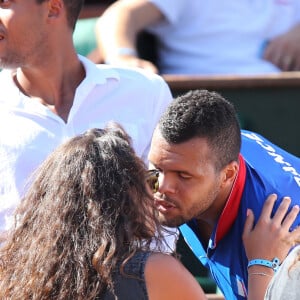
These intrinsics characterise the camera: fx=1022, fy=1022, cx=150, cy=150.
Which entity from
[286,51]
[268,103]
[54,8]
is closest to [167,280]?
[54,8]

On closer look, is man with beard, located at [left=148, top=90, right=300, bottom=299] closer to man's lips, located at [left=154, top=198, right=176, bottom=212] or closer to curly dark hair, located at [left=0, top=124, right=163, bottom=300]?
man's lips, located at [left=154, top=198, right=176, bottom=212]

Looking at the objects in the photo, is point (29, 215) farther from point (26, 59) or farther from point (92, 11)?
point (92, 11)

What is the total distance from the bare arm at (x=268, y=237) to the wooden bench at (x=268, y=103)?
1.47 m

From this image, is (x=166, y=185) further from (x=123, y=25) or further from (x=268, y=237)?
(x=123, y=25)

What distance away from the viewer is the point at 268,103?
427 centimetres

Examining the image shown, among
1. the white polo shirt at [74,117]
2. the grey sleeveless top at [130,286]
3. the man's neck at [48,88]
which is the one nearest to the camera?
the grey sleeveless top at [130,286]

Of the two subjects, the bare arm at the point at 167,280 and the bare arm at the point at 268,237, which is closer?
the bare arm at the point at 167,280

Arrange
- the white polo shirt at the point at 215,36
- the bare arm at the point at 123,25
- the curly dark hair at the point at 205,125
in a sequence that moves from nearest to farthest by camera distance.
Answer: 1. the curly dark hair at the point at 205,125
2. the bare arm at the point at 123,25
3. the white polo shirt at the point at 215,36

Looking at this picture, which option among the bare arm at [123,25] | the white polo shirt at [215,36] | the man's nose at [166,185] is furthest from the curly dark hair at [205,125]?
the white polo shirt at [215,36]

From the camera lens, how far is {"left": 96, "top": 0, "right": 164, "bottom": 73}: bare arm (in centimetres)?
447

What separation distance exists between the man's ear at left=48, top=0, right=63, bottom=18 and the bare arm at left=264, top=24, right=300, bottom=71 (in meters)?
1.41

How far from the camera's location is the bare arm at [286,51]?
463 centimetres

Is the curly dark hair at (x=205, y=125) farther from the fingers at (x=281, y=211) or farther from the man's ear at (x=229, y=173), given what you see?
the fingers at (x=281, y=211)

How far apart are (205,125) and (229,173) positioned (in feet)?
0.50
